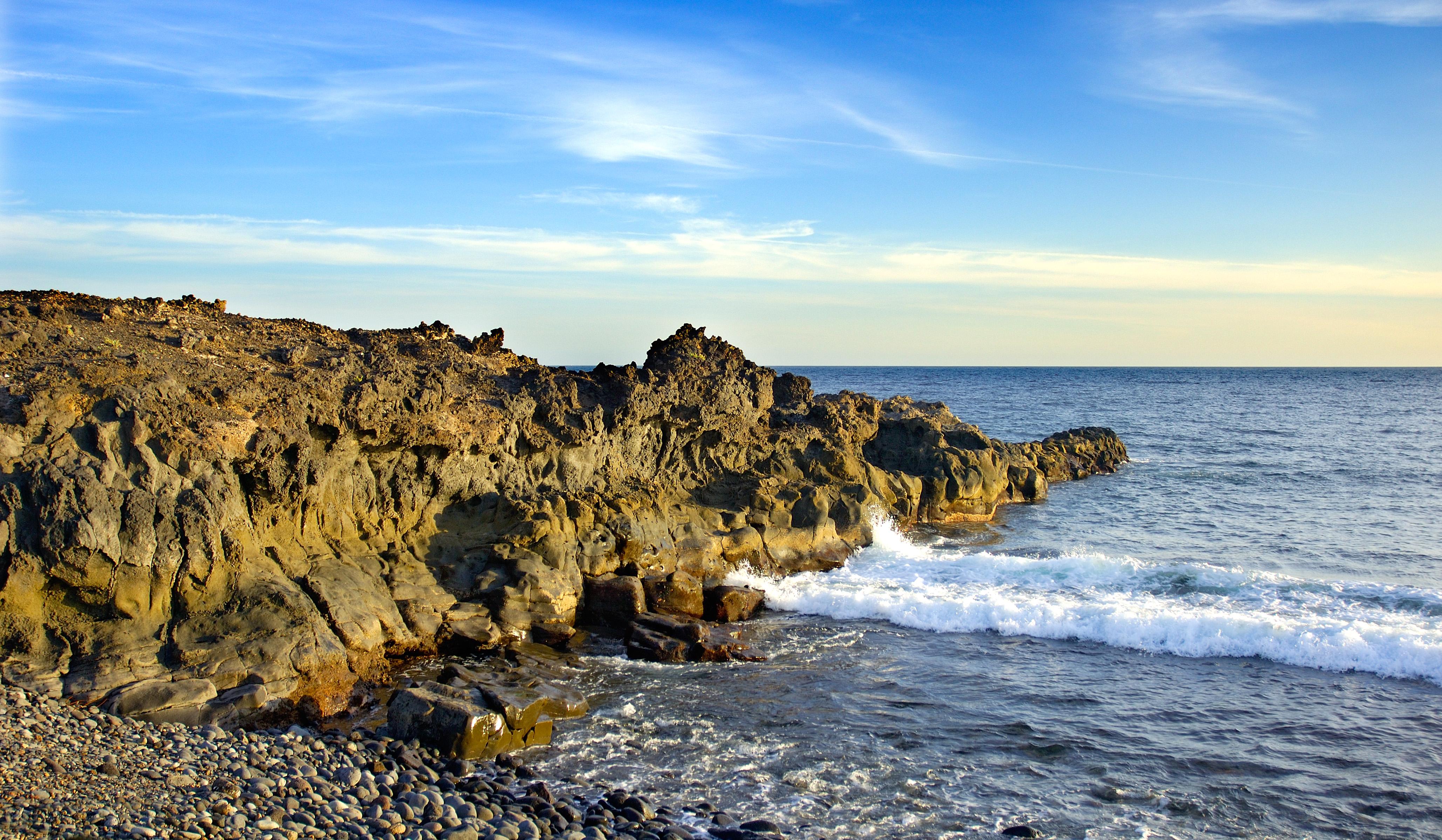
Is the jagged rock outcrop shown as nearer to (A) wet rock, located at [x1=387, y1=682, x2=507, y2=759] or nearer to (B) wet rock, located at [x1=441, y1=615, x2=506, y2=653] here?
(B) wet rock, located at [x1=441, y1=615, x2=506, y2=653]

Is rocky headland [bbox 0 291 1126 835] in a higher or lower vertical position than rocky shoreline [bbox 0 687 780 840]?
higher

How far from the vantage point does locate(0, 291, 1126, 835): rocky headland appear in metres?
12.0

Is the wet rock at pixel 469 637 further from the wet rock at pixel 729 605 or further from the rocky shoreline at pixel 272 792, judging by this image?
the wet rock at pixel 729 605

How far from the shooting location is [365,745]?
11344mm

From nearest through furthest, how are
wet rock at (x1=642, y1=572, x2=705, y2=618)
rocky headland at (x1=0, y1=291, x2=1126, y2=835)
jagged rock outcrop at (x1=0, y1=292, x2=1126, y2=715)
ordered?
rocky headland at (x1=0, y1=291, x2=1126, y2=835), jagged rock outcrop at (x1=0, y1=292, x2=1126, y2=715), wet rock at (x1=642, y1=572, x2=705, y2=618)

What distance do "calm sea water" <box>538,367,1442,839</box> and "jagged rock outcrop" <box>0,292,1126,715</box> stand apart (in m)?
2.39

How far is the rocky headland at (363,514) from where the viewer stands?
12031 millimetres

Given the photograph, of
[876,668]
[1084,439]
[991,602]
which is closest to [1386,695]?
[991,602]

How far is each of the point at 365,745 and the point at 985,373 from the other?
175 metres

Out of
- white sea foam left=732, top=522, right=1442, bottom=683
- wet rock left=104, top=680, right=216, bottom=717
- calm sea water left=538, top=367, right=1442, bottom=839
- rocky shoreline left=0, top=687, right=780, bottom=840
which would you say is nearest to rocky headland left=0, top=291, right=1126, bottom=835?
wet rock left=104, top=680, right=216, bottom=717

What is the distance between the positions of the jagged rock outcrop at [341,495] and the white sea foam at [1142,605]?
7.08 ft

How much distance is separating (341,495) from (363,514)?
53 cm

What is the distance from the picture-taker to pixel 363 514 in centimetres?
1631

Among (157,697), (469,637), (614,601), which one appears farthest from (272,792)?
(614,601)
